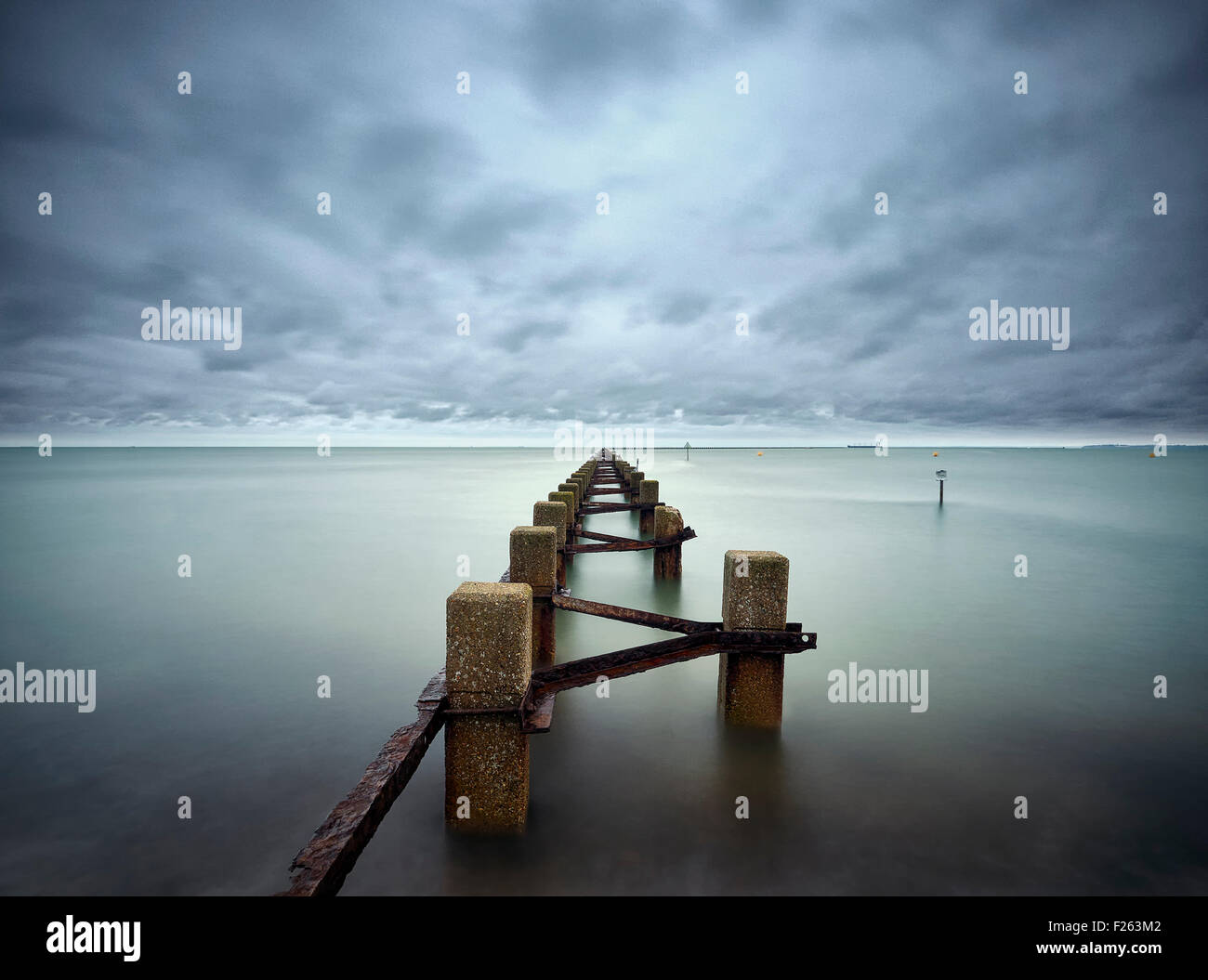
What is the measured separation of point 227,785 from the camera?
401 cm

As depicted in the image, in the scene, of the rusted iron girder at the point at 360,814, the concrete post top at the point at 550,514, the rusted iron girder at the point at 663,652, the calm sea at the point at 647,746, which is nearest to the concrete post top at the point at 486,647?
the rusted iron girder at the point at 360,814

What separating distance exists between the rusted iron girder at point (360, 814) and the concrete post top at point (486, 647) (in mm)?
200

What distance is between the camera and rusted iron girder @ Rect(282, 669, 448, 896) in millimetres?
1935

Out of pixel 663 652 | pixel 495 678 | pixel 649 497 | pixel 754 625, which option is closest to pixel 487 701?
pixel 495 678

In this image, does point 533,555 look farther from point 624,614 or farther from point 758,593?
point 758,593

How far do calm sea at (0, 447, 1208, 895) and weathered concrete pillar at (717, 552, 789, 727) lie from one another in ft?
0.67

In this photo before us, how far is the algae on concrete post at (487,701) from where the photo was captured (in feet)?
9.20

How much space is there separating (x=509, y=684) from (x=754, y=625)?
188 cm

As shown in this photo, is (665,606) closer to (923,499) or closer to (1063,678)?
(1063,678)

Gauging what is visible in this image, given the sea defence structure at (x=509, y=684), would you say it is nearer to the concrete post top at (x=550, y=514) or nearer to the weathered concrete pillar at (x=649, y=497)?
the concrete post top at (x=550, y=514)

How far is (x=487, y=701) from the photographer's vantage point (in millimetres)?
2867

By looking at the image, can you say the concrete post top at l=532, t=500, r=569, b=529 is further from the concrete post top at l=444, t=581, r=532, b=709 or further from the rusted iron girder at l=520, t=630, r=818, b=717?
the concrete post top at l=444, t=581, r=532, b=709

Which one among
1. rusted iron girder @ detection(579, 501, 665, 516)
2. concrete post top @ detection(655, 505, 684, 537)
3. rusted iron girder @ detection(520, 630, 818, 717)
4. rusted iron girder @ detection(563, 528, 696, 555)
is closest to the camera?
rusted iron girder @ detection(520, 630, 818, 717)

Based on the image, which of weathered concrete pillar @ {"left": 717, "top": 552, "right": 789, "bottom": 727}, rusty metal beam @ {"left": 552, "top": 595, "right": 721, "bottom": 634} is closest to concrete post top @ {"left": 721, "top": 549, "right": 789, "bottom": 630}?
weathered concrete pillar @ {"left": 717, "top": 552, "right": 789, "bottom": 727}
